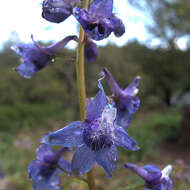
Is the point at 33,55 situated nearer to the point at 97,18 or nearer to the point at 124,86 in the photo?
the point at 97,18

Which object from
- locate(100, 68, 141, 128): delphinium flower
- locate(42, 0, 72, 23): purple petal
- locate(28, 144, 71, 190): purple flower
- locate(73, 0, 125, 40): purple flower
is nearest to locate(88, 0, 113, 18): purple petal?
locate(73, 0, 125, 40): purple flower

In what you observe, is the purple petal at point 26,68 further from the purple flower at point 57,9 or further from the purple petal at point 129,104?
the purple petal at point 129,104

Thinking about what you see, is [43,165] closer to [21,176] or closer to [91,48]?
[91,48]

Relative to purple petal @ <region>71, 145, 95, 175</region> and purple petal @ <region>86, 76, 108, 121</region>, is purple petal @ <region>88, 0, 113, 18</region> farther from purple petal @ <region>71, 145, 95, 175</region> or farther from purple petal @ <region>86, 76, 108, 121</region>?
purple petal @ <region>71, 145, 95, 175</region>

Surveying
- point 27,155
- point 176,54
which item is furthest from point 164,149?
point 176,54

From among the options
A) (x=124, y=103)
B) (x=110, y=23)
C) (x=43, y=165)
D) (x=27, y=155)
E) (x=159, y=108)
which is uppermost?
(x=110, y=23)

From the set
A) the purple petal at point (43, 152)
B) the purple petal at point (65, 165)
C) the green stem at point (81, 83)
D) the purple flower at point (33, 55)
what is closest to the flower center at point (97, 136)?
the green stem at point (81, 83)
